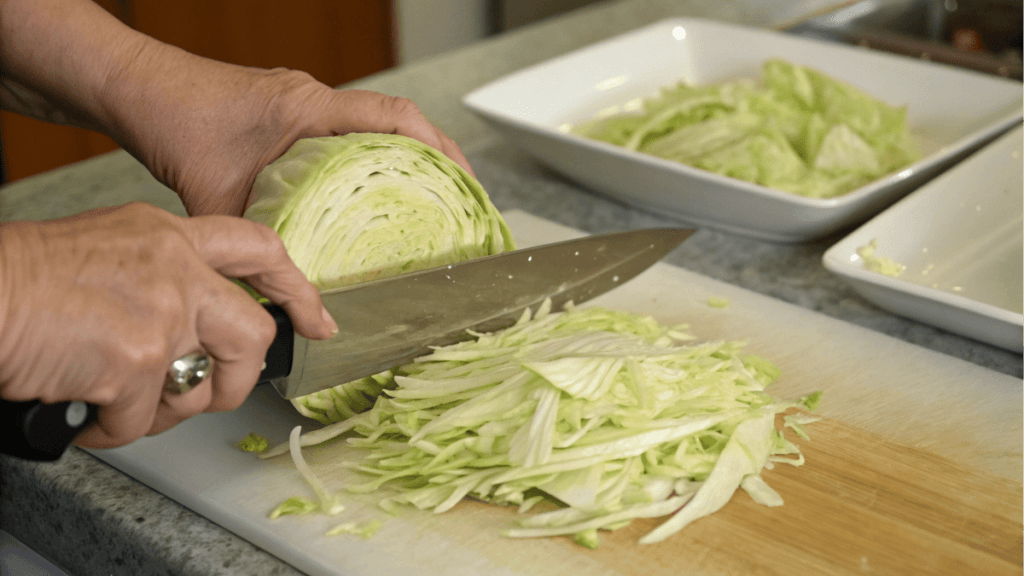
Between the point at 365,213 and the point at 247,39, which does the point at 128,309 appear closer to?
the point at 365,213

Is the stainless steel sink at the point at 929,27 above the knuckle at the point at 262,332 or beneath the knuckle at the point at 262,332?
above

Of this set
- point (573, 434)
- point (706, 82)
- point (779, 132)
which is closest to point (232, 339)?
point (573, 434)

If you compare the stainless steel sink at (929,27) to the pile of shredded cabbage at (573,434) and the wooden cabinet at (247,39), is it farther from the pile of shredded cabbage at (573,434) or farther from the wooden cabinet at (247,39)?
the wooden cabinet at (247,39)

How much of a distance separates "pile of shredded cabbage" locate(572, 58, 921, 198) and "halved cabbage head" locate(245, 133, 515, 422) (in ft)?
2.51

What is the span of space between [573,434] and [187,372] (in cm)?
52

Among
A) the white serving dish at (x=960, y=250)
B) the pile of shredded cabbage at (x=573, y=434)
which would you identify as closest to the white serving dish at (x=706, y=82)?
the white serving dish at (x=960, y=250)

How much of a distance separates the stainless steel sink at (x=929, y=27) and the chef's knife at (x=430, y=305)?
1.94 metres

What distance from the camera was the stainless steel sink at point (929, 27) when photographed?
10.1 ft

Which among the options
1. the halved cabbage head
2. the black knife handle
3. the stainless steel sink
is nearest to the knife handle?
the black knife handle

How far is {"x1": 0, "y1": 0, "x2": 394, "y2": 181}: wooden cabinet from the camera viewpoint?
417 cm

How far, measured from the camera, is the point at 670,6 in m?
3.50

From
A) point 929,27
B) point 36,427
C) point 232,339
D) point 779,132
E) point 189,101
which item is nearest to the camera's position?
point 36,427

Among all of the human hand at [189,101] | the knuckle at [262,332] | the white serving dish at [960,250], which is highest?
the human hand at [189,101]

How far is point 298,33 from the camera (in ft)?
16.6
